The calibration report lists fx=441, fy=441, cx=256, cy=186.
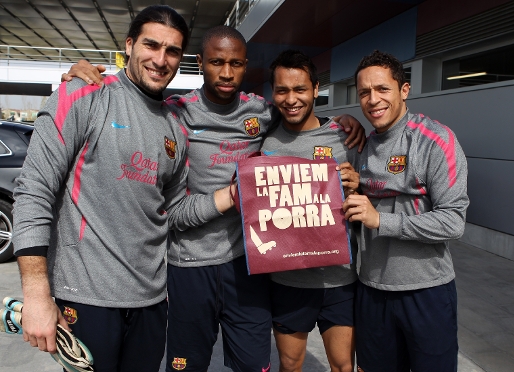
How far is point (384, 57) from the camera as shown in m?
2.20

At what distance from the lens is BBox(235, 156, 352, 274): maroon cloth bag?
7.13 feet

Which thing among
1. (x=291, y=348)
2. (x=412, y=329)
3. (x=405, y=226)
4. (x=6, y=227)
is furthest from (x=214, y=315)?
(x=6, y=227)

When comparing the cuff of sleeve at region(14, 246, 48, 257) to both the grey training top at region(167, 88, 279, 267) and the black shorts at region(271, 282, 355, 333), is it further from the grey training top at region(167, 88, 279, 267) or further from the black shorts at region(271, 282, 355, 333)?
the black shorts at region(271, 282, 355, 333)

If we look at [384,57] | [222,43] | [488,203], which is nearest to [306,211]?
[384,57]

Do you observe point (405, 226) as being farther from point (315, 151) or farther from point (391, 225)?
point (315, 151)

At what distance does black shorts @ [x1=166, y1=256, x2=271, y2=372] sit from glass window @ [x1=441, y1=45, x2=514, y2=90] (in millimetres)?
5616

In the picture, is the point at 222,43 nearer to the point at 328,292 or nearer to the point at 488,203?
the point at 328,292

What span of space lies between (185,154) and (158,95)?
0.35 m

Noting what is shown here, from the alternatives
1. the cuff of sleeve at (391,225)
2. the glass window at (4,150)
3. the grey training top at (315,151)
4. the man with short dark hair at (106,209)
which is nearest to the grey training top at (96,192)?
the man with short dark hair at (106,209)

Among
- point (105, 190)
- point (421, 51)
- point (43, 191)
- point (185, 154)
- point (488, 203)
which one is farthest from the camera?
point (421, 51)

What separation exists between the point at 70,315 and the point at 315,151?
1491mm

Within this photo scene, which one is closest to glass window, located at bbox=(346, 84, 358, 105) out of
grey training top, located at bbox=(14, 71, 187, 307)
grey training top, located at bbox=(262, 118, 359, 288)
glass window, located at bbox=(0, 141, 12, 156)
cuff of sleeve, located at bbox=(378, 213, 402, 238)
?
glass window, located at bbox=(0, 141, 12, 156)

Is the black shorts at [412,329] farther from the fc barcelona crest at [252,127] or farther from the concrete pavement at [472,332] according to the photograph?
the concrete pavement at [472,332]

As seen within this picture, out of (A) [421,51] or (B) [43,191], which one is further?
(A) [421,51]
